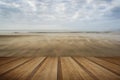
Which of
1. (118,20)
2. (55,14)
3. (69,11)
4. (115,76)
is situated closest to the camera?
(115,76)

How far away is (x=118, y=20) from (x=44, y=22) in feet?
17.2

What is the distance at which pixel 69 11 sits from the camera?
7.61m

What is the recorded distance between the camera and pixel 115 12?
6.92 metres

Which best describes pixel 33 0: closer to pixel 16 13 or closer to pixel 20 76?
pixel 16 13

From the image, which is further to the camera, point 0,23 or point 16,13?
point 16,13

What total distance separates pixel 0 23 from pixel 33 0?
264cm

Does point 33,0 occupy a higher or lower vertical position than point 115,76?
higher

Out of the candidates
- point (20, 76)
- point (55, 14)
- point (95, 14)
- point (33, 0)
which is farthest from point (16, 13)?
point (20, 76)

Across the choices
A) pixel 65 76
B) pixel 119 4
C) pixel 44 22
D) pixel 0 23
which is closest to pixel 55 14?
pixel 44 22

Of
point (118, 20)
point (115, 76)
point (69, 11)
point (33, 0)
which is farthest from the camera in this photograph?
point (69, 11)

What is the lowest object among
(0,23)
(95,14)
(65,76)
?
(65,76)

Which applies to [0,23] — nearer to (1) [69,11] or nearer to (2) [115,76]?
(1) [69,11]

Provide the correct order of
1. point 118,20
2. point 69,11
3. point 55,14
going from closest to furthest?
point 118,20 < point 69,11 < point 55,14

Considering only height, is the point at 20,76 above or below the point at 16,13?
below
